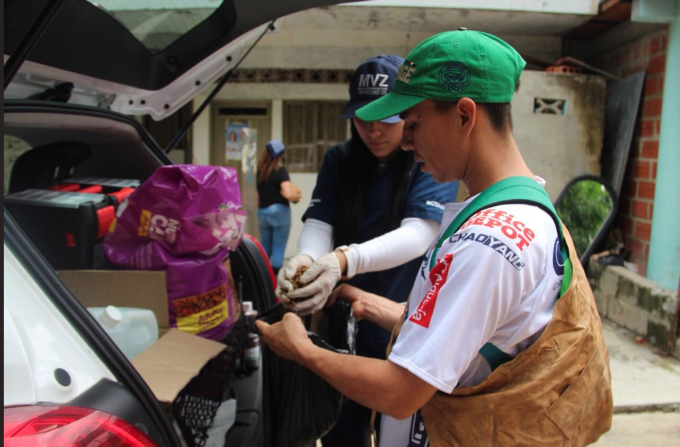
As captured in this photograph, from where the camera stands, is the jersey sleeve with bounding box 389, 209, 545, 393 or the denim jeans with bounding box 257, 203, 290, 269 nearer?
the jersey sleeve with bounding box 389, 209, 545, 393

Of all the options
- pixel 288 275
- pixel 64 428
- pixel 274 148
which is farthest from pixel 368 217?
pixel 274 148

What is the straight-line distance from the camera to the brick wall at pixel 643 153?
4.98 meters

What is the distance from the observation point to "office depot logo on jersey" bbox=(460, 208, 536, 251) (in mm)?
955

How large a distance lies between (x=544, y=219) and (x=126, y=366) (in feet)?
2.99

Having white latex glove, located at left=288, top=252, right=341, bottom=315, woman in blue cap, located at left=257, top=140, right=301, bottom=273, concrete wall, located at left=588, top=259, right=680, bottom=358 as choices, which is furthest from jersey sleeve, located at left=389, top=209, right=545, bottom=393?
woman in blue cap, located at left=257, top=140, right=301, bottom=273

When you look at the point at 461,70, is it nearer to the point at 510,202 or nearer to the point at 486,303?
the point at 510,202

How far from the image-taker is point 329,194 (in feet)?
6.65

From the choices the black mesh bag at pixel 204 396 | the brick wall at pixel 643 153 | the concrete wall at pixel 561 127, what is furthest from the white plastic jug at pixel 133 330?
the concrete wall at pixel 561 127

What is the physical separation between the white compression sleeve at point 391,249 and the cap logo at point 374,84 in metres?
0.46

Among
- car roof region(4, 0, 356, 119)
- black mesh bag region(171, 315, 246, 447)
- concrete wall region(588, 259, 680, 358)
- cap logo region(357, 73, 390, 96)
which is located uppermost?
car roof region(4, 0, 356, 119)

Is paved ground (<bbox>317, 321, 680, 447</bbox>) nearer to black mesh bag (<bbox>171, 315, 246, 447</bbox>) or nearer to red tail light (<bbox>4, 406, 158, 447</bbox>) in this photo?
black mesh bag (<bbox>171, 315, 246, 447</bbox>)

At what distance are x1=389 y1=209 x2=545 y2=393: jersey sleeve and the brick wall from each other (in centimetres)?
479

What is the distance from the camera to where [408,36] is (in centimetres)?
676

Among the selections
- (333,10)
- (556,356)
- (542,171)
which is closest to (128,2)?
(556,356)
